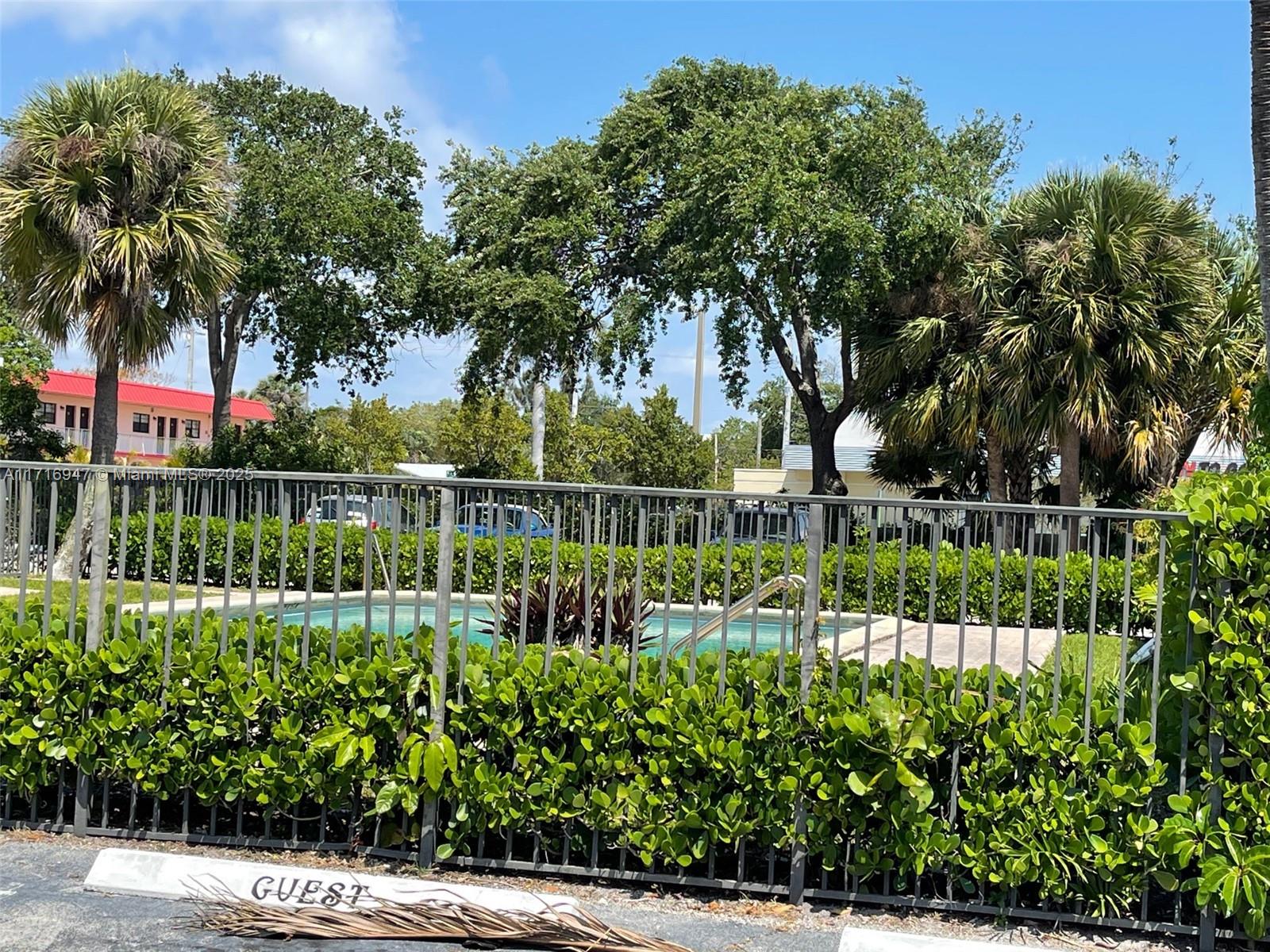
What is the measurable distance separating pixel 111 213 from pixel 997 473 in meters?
14.4

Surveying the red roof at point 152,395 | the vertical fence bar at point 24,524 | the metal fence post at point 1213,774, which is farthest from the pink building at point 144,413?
the metal fence post at point 1213,774

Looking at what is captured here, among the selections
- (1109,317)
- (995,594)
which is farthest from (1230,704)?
(1109,317)

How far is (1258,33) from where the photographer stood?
4.61 metres

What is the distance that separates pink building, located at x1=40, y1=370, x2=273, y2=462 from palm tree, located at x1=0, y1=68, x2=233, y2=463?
3067 centimetres

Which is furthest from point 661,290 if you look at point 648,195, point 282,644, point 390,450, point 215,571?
point 390,450

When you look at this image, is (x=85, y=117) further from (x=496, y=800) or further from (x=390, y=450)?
(x=390, y=450)

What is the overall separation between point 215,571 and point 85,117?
21.3 ft

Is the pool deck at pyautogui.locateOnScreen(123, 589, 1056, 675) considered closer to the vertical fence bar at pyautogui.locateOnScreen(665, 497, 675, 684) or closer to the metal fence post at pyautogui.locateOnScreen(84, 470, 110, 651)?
the metal fence post at pyautogui.locateOnScreen(84, 470, 110, 651)

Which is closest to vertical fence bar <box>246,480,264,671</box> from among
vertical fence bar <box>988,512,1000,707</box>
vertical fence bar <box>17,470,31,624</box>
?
vertical fence bar <box>17,470,31,624</box>

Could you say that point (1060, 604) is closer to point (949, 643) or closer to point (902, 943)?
point (902, 943)

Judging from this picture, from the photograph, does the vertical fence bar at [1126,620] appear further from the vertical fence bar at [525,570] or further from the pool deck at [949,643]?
the pool deck at [949,643]

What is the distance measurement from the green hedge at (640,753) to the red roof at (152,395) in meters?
43.3

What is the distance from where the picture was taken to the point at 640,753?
16.2 feet

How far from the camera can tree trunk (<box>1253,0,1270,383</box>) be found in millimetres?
4602
